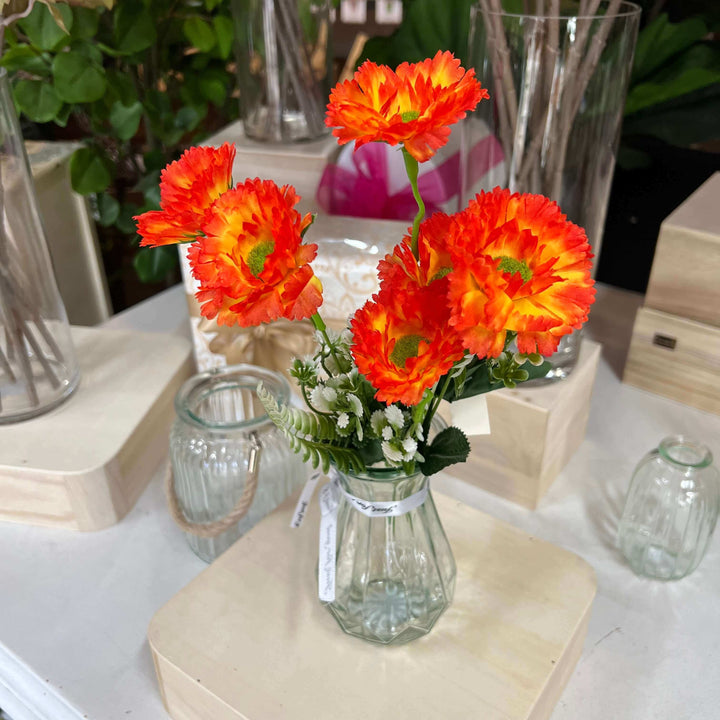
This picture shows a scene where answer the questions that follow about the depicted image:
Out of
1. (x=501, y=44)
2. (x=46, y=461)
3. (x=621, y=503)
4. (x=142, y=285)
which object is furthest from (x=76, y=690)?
(x=142, y=285)

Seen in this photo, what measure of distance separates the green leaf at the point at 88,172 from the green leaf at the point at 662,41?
0.66 meters

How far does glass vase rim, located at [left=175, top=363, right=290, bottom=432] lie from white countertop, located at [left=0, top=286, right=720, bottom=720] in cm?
14

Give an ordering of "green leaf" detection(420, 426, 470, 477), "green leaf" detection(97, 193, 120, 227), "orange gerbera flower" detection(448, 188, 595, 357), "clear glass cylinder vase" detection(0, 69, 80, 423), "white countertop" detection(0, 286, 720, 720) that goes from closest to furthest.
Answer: "orange gerbera flower" detection(448, 188, 595, 357), "green leaf" detection(420, 426, 470, 477), "white countertop" detection(0, 286, 720, 720), "clear glass cylinder vase" detection(0, 69, 80, 423), "green leaf" detection(97, 193, 120, 227)

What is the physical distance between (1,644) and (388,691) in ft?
0.99

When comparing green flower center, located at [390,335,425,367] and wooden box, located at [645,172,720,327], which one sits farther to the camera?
wooden box, located at [645,172,720,327]

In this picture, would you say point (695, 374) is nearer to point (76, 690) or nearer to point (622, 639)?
point (622, 639)

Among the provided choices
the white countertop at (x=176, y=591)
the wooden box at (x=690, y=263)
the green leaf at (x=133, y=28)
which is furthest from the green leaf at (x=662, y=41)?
the green leaf at (x=133, y=28)

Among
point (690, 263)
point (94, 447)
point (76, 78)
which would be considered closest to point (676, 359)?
point (690, 263)

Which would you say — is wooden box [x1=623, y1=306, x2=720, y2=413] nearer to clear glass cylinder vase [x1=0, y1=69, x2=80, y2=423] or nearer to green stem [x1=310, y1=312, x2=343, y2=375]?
green stem [x1=310, y1=312, x2=343, y2=375]

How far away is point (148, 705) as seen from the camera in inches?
19.8

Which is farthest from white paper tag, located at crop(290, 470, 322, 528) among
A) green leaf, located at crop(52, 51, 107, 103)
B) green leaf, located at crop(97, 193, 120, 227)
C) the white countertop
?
green leaf, located at crop(97, 193, 120, 227)

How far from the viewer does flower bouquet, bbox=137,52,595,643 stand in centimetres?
29

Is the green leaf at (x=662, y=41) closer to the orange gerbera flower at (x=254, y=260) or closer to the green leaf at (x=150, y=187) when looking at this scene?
the green leaf at (x=150, y=187)

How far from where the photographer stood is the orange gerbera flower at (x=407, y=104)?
1.00 ft
